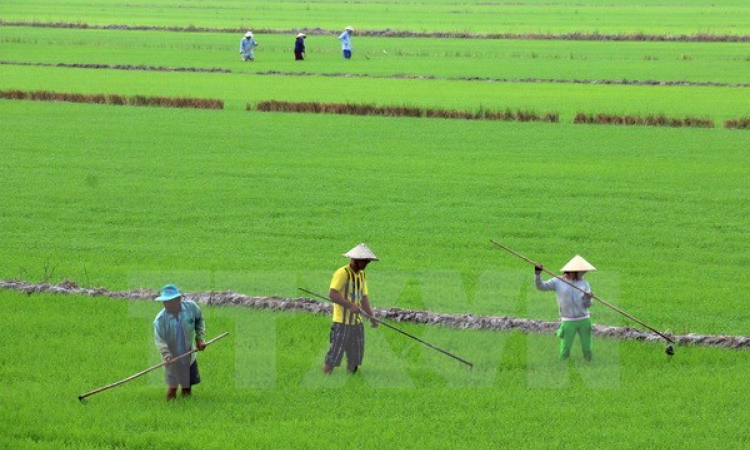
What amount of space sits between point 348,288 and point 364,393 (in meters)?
1.19

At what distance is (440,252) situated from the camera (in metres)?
22.9

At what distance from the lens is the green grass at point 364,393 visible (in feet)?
42.1

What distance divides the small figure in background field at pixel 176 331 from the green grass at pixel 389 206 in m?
5.55

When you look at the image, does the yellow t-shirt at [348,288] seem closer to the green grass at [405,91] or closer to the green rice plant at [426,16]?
the green grass at [405,91]

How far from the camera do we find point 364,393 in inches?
568

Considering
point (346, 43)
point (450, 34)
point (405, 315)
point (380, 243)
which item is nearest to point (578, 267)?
point (405, 315)

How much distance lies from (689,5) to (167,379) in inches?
4662

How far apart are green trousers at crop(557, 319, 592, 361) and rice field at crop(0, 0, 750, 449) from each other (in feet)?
0.70

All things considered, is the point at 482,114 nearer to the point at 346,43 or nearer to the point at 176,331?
the point at 346,43

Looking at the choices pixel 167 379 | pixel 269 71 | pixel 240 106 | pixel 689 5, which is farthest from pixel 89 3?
pixel 167 379

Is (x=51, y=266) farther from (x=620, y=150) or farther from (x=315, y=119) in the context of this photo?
(x=315, y=119)

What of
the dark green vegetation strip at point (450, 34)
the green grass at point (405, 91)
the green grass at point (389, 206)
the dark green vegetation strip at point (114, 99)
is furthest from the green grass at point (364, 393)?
the dark green vegetation strip at point (450, 34)

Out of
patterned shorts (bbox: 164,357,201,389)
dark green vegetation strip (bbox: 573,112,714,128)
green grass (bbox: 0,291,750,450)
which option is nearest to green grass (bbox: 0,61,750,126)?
dark green vegetation strip (bbox: 573,112,714,128)

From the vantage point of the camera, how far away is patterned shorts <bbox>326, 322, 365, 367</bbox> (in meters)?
14.9
